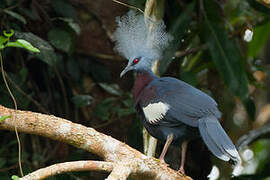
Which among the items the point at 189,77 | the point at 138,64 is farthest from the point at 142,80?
the point at 189,77

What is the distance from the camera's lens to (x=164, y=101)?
2.51 m

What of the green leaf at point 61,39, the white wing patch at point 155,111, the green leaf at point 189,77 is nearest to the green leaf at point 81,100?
the green leaf at point 61,39

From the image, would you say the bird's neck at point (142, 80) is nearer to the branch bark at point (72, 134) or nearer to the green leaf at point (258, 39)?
the branch bark at point (72, 134)

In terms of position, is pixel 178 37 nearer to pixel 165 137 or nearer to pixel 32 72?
pixel 165 137

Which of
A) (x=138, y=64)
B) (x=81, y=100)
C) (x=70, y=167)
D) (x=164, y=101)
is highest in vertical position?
(x=138, y=64)

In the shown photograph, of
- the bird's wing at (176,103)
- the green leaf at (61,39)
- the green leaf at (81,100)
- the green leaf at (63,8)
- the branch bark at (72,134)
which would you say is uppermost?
the green leaf at (63,8)

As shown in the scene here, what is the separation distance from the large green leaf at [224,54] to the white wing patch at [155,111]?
29.2 inches

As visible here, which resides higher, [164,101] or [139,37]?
[139,37]

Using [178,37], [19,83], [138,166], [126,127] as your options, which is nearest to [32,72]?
[19,83]

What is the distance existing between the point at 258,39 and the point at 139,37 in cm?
177


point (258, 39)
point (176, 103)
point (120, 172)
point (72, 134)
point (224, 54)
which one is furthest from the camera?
point (258, 39)

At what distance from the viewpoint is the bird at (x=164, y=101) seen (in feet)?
7.47

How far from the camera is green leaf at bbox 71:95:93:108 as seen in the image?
330 cm

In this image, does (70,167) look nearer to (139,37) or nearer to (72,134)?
(72,134)
